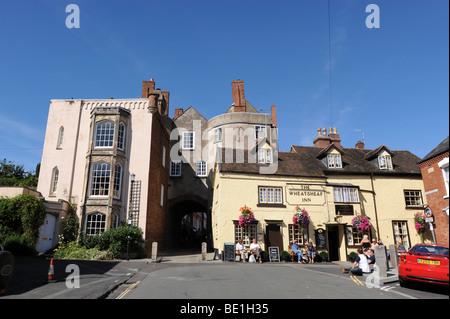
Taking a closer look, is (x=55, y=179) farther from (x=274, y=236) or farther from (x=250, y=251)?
(x=274, y=236)

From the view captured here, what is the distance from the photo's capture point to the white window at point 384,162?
24.7 m

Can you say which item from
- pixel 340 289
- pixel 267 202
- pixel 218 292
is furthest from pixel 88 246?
pixel 340 289

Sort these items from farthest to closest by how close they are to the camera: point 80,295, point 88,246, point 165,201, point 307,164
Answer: point 165,201, point 307,164, point 88,246, point 80,295

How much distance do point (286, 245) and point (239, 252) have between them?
11.8 feet

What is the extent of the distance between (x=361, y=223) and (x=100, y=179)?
19517 mm

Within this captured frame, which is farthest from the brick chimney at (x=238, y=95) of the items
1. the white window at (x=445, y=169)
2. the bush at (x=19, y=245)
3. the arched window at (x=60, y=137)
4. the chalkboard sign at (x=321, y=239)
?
the bush at (x=19, y=245)

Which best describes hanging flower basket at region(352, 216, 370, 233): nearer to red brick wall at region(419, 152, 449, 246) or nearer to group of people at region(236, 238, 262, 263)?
red brick wall at region(419, 152, 449, 246)

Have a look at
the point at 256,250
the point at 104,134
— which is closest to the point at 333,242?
→ the point at 256,250

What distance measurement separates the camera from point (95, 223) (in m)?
21.1

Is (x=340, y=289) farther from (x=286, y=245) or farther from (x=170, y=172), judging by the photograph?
(x=170, y=172)

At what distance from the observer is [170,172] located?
32.2m

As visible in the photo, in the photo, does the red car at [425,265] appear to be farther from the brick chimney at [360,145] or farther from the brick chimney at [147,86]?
the brick chimney at [147,86]

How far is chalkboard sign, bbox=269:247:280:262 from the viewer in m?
19.6

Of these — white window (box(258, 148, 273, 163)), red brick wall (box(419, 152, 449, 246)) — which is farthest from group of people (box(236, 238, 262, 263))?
red brick wall (box(419, 152, 449, 246))
